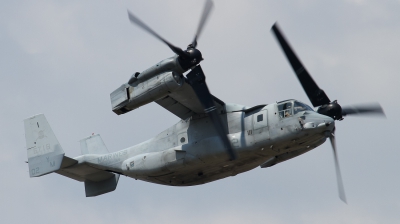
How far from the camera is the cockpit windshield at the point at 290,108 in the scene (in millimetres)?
34400

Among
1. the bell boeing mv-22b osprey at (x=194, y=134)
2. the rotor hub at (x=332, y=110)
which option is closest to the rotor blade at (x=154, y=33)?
the bell boeing mv-22b osprey at (x=194, y=134)

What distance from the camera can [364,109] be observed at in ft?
125

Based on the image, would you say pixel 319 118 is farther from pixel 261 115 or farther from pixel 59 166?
pixel 59 166

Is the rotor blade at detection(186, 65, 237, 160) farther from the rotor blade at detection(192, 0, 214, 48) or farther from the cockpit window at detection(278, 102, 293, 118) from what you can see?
the cockpit window at detection(278, 102, 293, 118)

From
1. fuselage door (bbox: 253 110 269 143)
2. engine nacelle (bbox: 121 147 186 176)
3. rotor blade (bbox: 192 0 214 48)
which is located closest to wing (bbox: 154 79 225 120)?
engine nacelle (bbox: 121 147 186 176)

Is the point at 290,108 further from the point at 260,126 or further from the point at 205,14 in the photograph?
the point at 205,14

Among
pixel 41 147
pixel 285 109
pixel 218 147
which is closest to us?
pixel 285 109

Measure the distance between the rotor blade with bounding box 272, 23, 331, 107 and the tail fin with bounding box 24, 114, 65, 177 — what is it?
37.3 ft

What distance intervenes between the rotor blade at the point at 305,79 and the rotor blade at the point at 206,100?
3952 mm

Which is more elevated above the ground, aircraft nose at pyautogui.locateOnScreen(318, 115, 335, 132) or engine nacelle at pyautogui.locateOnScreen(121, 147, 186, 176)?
aircraft nose at pyautogui.locateOnScreen(318, 115, 335, 132)

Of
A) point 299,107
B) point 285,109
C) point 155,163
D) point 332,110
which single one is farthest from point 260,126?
point 155,163

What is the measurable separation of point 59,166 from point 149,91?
709 centimetres

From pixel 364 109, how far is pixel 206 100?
7.74 meters

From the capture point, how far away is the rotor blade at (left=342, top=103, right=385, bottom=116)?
3759 cm
